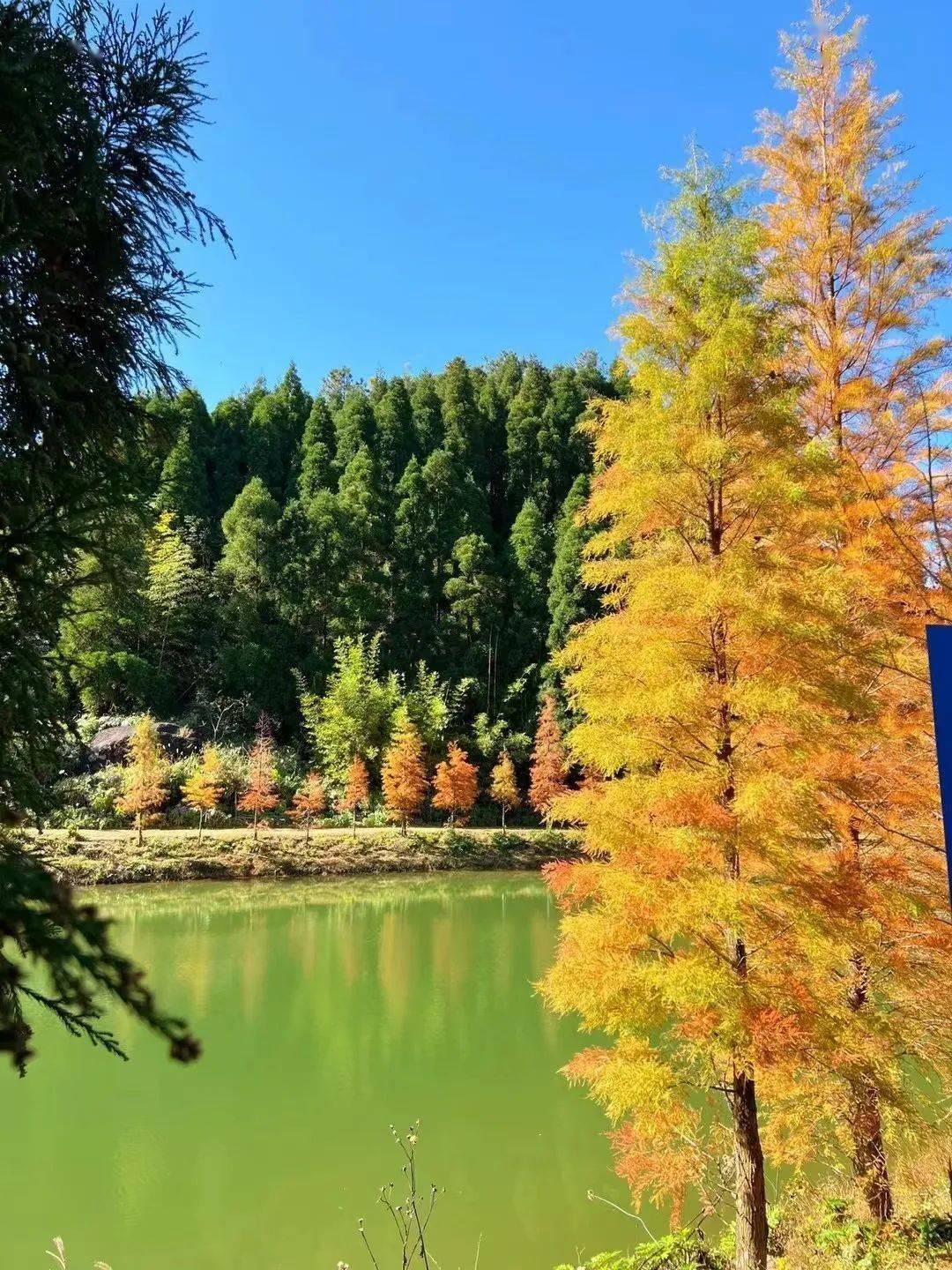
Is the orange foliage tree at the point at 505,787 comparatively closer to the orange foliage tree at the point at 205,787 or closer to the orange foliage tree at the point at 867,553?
the orange foliage tree at the point at 205,787

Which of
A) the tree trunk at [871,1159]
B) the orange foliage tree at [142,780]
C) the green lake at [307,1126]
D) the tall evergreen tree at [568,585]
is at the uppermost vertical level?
the tall evergreen tree at [568,585]

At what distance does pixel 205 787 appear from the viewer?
21484 mm

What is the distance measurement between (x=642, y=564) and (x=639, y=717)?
0.99m

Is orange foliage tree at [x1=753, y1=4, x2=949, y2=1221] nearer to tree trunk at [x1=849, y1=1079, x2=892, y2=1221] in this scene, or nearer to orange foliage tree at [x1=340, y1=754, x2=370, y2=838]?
tree trunk at [x1=849, y1=1079, x2=892, y2=1221]

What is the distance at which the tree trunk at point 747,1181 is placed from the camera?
4.16m

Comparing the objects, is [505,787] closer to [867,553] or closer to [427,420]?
[867,553]

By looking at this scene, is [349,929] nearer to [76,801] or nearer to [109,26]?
[76,801]

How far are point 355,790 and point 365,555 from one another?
13.4 metres

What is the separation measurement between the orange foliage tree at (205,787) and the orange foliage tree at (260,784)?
31.6 inches

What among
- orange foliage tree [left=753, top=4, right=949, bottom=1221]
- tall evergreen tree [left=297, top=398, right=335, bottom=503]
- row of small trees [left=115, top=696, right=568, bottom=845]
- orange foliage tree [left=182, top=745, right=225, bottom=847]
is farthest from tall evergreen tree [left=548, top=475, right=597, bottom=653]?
orange foliage tree [left=753, top=4, right=949, bottom=1221]

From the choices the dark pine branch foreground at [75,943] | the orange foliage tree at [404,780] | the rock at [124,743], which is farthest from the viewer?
the rock at [124,743]

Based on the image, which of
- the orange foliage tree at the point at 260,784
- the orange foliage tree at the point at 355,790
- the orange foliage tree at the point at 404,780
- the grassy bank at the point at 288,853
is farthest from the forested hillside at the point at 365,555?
the grassy bank at the point at 288,853

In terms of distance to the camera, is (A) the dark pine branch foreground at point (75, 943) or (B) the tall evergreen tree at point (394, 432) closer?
(A) the dark pine branch foreground at point (75, 943)

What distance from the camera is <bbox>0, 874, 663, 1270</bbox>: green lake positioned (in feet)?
17.5
